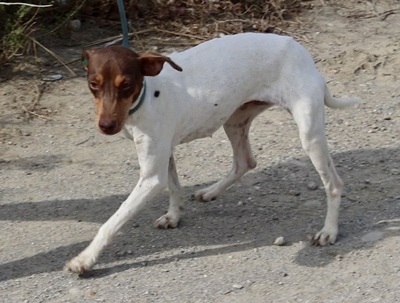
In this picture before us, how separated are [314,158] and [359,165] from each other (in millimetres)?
1136

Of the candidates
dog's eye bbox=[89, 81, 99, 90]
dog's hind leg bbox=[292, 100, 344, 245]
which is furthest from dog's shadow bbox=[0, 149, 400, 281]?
dog's eye bbox=[89, 81, 99, 90]

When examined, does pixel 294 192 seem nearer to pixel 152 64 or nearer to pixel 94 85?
pixel 152 64

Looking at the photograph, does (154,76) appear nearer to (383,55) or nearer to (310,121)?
(310,121)

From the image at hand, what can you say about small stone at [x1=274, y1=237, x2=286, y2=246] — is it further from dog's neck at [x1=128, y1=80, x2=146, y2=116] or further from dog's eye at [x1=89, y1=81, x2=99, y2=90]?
dog's eye at [x1=89, y1=81, x2=99, y2=90]

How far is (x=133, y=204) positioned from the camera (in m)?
5.07

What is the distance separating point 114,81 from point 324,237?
1.56 m

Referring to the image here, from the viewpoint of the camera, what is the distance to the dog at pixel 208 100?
5031 mm

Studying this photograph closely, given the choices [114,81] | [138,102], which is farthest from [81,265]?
[114,81]

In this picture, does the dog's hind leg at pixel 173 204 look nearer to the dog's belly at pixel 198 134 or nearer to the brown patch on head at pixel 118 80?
the dog's belly at pixel 198 134

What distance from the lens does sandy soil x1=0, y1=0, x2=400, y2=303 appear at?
16.4ft

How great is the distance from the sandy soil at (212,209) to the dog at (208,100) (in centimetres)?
20

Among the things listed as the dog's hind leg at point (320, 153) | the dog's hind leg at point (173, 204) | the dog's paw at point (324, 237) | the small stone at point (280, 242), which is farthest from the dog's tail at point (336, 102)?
the dog's hind leg at point (173, 204)

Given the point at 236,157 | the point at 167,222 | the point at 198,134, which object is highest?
the point at 198,134

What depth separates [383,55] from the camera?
814 centimetres
